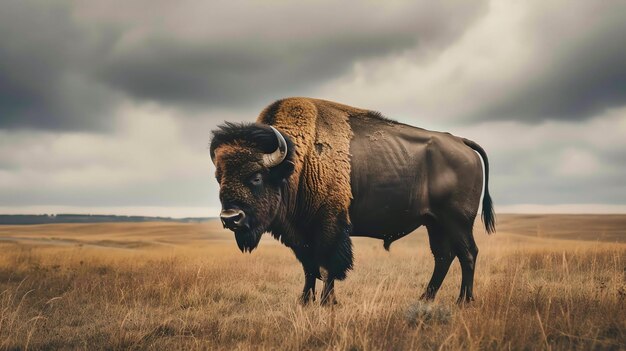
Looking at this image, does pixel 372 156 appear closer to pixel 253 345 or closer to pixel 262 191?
pixel 262 191

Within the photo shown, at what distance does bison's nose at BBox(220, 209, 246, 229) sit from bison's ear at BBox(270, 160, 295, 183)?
2.36ft

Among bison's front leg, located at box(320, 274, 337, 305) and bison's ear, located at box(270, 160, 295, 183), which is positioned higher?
bison's ear, located at box(270, 160, 295, 183)

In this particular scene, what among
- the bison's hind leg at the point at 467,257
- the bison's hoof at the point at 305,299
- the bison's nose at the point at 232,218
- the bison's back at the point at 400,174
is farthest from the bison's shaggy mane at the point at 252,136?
the bison's hind leg at the point at 467,257

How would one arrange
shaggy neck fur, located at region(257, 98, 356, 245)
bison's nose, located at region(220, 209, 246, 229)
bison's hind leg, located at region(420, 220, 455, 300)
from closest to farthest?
bison's nose, located at region(220, 209, 246, 229)
shaggy neck fur, located at region(257, 98, 356, 245)
bison's hind leg, located at region(420, 220, 455, 300)

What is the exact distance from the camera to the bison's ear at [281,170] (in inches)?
216

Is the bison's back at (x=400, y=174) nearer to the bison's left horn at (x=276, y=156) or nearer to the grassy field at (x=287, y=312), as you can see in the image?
the grassy field at (x=287, y=312)

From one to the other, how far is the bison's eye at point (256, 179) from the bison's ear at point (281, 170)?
0.19m

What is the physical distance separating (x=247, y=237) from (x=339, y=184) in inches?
55.8

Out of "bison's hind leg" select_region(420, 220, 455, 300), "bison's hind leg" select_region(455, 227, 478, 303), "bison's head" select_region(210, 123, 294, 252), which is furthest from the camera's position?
"bison's hind leg" select_region(420, 220, 455, 300)

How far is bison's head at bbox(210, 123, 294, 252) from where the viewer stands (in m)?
5.11

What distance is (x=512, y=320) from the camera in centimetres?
396

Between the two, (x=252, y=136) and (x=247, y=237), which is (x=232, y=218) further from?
(x=252, y=136)

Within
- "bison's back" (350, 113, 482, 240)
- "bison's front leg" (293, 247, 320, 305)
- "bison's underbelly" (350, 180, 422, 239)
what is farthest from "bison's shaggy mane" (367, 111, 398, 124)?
"bison's front leg" (293, 247, 320, 305)

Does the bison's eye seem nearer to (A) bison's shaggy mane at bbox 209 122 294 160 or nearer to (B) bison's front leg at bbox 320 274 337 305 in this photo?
(A) bison's shaggy mane at bbox 209 122 294 160
